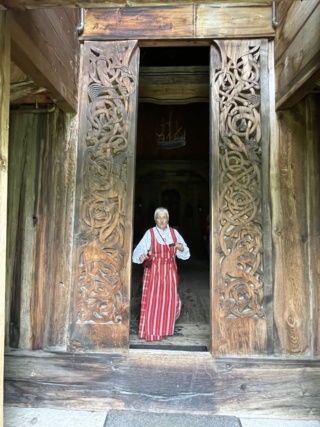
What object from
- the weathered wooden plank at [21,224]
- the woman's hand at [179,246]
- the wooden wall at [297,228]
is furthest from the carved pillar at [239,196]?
the weathered wooden plank at [21,224]

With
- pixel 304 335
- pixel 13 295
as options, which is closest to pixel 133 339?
pixel 13 295

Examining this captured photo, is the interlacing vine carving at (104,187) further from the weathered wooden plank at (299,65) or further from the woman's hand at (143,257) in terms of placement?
the weathered wooden plank at (299,65)

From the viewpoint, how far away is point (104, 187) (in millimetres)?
2725

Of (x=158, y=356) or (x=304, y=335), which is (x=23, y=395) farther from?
(x=304, y=335)

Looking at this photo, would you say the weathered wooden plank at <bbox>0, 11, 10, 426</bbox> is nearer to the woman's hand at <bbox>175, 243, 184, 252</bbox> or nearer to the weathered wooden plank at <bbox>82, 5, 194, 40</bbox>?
the weathered wooden plank at <bbox>82, 5, 194, 40</bbox>

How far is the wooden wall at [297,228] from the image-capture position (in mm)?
2547

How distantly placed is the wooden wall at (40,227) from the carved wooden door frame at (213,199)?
113 millimetres

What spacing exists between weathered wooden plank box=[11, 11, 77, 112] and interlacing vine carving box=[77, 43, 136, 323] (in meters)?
0.23

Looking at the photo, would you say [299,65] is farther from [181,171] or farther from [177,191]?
[177,191]

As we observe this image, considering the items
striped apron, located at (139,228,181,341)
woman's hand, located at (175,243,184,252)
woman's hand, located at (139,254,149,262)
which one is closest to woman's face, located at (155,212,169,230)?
striped apron, located at (139,228,181,341)

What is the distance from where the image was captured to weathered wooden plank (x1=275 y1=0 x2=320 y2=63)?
2129 millimetres

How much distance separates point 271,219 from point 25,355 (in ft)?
7.26

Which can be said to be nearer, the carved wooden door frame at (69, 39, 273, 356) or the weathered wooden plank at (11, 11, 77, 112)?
the weathered wooden plank at (11, 11, 77, 112)

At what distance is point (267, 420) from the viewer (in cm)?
243
